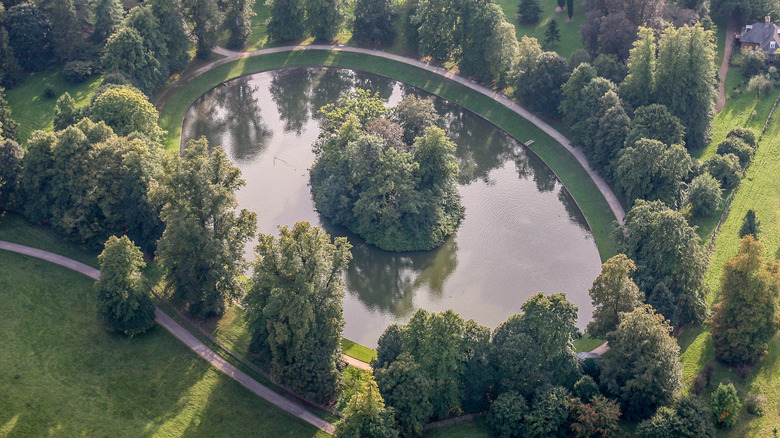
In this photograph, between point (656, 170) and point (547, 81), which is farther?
point (547, 81)

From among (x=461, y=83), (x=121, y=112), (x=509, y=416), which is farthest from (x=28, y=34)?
(x=509, y=416)

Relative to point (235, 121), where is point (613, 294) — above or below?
below

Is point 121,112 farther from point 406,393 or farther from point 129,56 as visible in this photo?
point 406,393

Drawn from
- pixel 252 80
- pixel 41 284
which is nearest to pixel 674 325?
pixel 41 284

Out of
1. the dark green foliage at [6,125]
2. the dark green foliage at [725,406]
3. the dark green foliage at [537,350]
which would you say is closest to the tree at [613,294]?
the dark green foliage at [537,350]

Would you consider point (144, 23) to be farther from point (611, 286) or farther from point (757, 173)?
point (757, 173)

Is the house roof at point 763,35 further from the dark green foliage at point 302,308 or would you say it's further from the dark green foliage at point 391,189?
the dark green foliage at point 302,308
